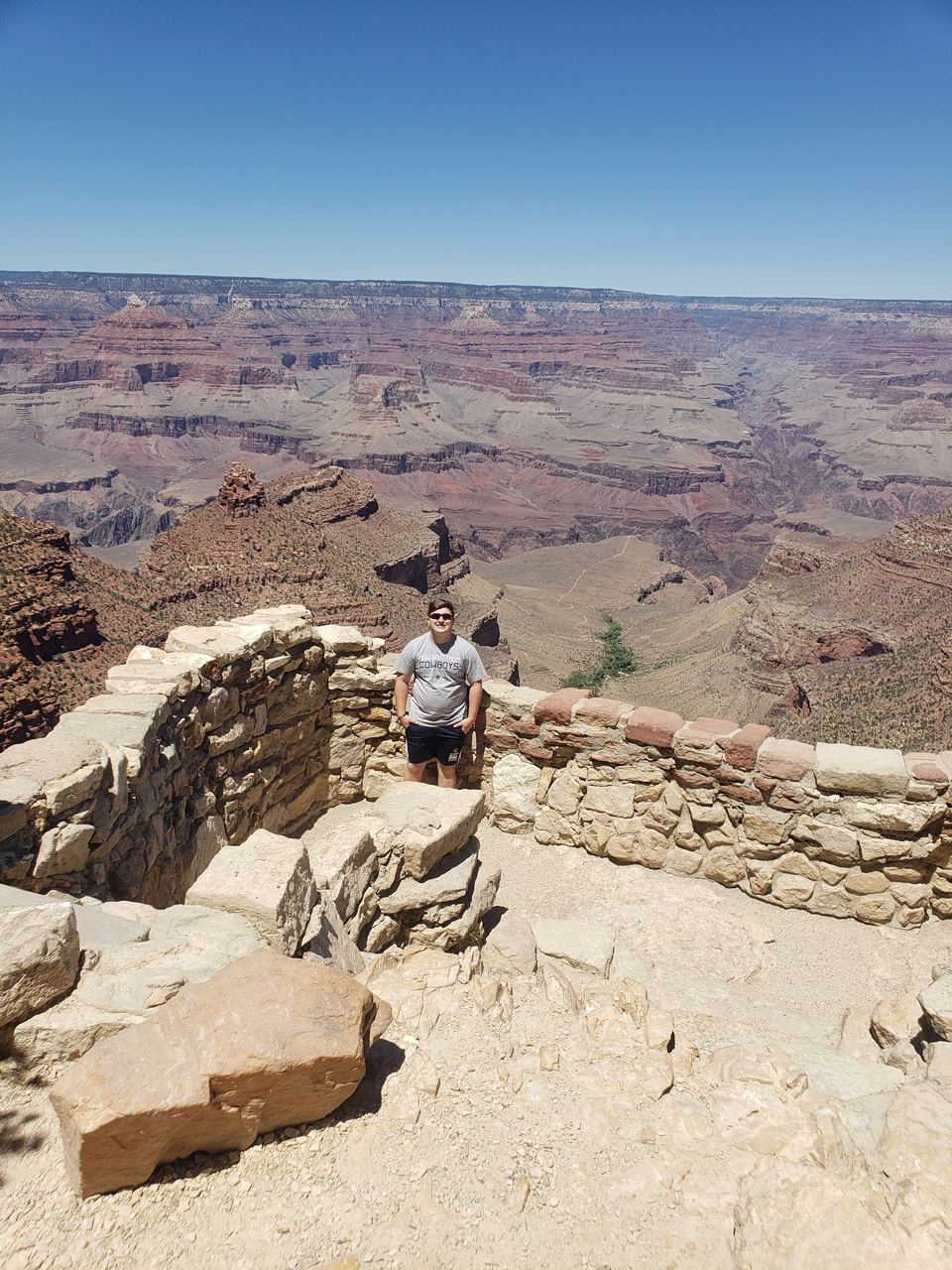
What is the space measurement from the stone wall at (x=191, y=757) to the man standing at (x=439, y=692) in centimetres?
102

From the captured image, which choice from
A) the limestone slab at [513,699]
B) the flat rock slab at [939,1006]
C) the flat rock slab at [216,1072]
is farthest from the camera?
the limestone slab at [513,699]

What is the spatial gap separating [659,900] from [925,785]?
2.38 meters

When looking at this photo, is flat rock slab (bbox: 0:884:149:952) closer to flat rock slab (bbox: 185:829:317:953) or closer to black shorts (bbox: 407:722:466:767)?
flat rock slab (bbox: 185:829:317:953)

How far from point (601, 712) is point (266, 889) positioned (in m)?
3.89

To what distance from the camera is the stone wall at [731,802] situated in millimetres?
6324

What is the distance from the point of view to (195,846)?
596 centimetres

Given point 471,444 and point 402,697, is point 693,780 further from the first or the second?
point 471,444

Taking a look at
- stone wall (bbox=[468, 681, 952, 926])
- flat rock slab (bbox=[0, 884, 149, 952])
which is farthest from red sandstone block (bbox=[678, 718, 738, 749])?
flat rock slab (bbox=[0, 884, 149, 952])

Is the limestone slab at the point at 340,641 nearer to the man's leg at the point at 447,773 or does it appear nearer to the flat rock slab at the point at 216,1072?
the man's leg at the point at 447,773

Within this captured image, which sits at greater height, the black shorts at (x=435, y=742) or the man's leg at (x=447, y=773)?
the black shorts at (x=435, y=742)

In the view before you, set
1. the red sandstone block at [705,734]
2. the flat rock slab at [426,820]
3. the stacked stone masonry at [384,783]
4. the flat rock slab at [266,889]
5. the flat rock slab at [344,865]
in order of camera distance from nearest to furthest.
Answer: the flat rock slab at [266,889]
the stacked stone masonry at [384,783]
the flat rock slab at [344,865]
the flat rock slab at [426,820]
the red sandstone block at [705,734]

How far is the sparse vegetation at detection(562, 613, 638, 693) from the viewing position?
46500mm

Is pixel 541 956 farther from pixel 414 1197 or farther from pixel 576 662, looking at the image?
pixel 576 662

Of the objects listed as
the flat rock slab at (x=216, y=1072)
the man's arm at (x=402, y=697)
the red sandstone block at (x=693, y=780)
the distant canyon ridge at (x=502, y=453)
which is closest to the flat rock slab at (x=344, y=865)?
the flat rock slab at (x=216, y=1072)
